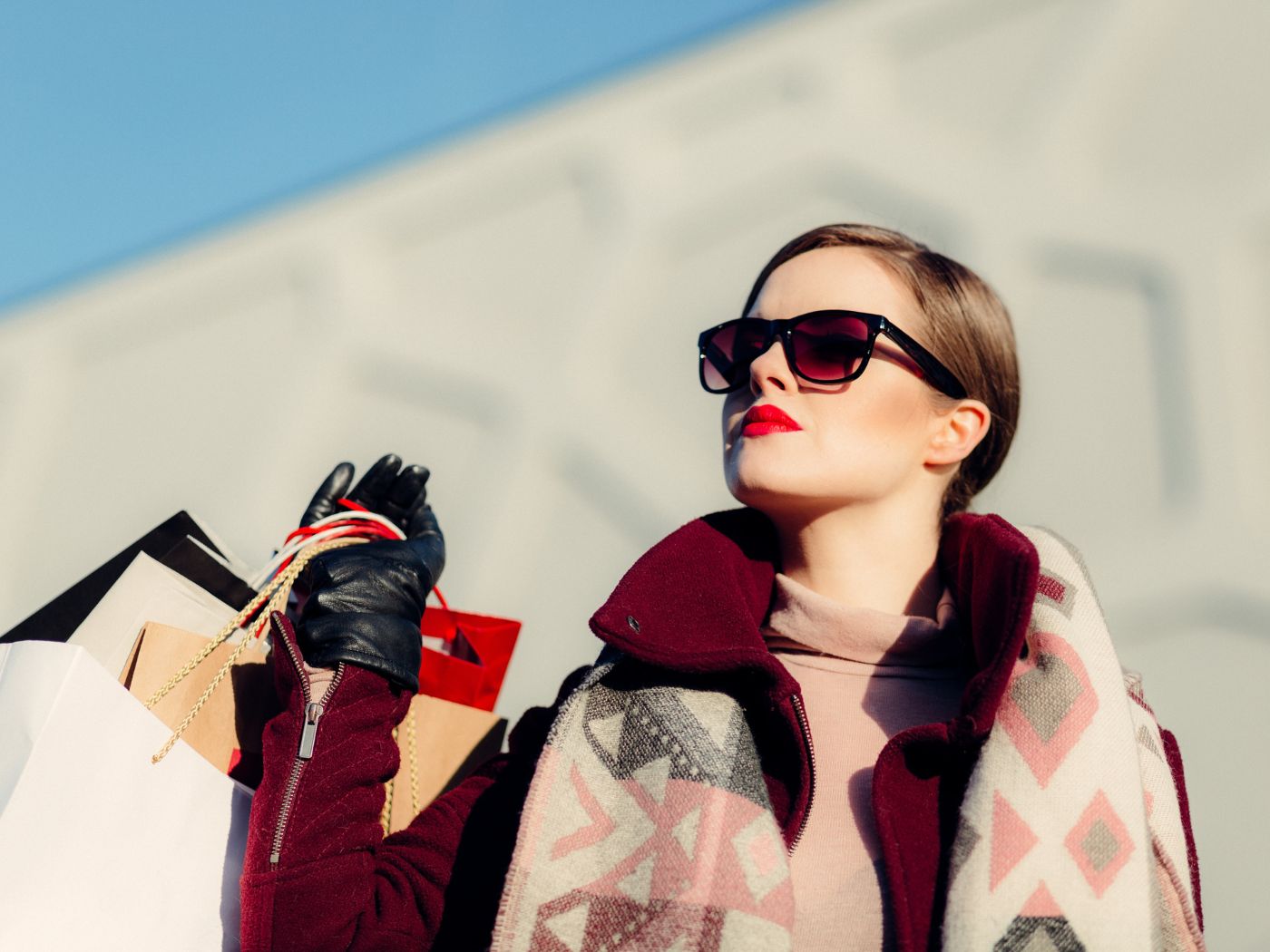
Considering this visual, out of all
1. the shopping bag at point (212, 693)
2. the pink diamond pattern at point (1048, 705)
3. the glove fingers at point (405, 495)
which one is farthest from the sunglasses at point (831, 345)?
the shopping bag at point (212, 693)

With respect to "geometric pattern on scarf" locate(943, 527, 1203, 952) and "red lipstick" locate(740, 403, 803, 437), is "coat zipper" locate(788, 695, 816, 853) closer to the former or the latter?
"geometric pattern on scarf" locate(943, 527, 1203, 952)

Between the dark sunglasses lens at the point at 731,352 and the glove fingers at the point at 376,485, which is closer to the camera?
the dark sunglasses lens at the point at 731,352

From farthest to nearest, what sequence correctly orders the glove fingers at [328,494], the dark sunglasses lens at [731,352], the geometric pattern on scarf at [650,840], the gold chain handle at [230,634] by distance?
the glove fingers at [328,494] → the dark sunglasses lens at [731,352] → the gold chain handle at [230,634] → the geometric pattern on scarf at [650,840]

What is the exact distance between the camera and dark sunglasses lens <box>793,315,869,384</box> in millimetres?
1375

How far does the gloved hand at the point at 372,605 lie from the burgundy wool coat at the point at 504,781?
0.08 ft

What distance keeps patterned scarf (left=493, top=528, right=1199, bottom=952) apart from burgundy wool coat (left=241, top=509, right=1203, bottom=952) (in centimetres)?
5

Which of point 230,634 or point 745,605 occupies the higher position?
point 745,605

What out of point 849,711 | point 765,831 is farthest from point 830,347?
point 765,831

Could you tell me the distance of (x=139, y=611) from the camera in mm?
1295

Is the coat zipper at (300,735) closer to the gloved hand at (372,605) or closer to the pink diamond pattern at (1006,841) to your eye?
the gloved hand at (372,605)

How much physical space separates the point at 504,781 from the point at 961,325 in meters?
0.94

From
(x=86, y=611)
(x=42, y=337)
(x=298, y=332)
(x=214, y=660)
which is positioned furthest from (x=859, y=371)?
(x=42, y=337)

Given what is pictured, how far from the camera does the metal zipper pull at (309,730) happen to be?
1.19 meters

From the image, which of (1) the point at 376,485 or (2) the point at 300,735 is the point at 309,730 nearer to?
(2) the point at 300,735
